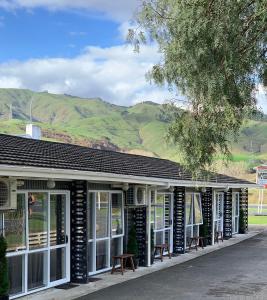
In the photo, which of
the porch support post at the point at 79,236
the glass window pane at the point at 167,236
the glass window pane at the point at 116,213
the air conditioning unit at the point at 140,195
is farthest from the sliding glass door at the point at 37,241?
the glass window pane at the point at 167,236

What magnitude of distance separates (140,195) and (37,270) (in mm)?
4272

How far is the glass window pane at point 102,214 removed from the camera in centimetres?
1370

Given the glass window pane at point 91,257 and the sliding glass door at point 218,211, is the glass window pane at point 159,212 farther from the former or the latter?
the sliding glass door at point 218,211

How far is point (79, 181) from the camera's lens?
40.3 ft

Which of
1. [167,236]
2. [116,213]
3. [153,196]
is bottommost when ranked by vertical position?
[167,236]

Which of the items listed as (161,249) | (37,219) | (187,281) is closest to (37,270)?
(37,219)

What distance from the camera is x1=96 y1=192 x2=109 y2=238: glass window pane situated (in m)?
13.7

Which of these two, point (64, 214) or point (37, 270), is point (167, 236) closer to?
point (64, 214)

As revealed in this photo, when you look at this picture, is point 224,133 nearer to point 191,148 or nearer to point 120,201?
point 191,148

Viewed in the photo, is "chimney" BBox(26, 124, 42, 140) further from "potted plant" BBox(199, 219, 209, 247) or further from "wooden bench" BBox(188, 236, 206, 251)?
"potted plant" BBox(199, 219, 209, 247)

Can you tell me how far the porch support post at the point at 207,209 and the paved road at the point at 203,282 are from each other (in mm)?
3451

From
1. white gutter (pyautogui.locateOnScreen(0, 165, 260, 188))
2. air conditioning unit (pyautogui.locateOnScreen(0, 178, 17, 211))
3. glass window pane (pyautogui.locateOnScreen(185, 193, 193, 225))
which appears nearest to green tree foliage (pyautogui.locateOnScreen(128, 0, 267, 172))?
white gutter (pyautogui.locateOnScreen(0, 165, 260, 188))

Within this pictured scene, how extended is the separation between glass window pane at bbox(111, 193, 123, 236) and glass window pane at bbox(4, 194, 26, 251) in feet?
13.0

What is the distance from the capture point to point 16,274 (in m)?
10.5
